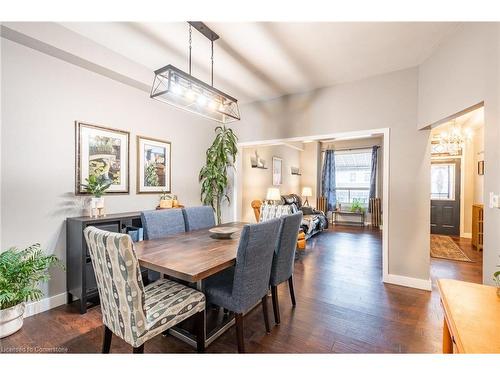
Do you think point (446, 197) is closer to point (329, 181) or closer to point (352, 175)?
point (352, 175)

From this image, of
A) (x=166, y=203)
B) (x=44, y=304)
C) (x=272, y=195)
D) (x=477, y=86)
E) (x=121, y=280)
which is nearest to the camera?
(x=121, y=280)

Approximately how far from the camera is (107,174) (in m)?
2.79

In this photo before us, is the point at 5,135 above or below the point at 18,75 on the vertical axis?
below

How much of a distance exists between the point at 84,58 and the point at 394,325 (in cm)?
399

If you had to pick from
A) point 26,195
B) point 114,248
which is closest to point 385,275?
point 114,248

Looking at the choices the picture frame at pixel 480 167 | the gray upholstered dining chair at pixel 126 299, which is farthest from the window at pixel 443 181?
the gray upholstered dining chair at pixel 126 299

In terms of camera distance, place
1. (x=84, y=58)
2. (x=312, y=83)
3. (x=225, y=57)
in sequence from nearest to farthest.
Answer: (x=84, y=58) → (x=225, y=57) → (x=312, y=83)

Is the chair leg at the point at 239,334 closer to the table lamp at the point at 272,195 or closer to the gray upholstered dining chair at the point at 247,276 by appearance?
the gray upholstered dining chair at the point at 247,276

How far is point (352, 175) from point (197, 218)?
6.46 metres

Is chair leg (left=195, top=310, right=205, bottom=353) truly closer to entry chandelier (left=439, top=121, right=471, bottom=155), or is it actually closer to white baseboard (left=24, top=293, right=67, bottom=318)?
white baseboard (left=24, top=293, right=67, bottom=318)

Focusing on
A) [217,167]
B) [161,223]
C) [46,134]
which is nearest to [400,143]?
[217,167]

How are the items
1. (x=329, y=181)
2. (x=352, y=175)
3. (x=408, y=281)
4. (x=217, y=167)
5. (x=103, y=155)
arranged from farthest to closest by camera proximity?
1. (x=329, y=181)
2. (x=352, y=175)
3. (x=217, y=167)
4. (x=408, y=281)
5. (x=103, y=155)

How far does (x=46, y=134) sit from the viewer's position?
229 centimetres
